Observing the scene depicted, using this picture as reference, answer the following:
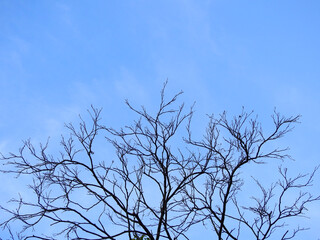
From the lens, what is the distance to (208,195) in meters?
5.72

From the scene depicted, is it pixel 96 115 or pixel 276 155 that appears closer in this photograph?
pixel 276 155

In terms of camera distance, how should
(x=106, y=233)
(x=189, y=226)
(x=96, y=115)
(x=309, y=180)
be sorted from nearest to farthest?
(x=106, y=233) → (x=189, y=226) → (x=309, y=180) → (x=96, y=115)

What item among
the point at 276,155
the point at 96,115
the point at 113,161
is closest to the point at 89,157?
the point at 113,161

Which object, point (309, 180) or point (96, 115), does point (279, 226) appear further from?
point (96, 115)

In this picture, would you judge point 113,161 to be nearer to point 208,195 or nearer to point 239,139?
point 208,195

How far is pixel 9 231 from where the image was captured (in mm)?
5566

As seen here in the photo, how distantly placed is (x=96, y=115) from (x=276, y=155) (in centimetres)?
299

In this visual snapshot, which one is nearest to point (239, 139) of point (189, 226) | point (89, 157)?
point (189, 226)

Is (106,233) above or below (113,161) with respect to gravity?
below

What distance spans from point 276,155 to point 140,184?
2182 mm

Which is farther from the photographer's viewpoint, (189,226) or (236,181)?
(236,181)

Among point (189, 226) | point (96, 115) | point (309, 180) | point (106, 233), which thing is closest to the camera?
point (106, 233)

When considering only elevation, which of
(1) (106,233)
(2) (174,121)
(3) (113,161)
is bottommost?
(1) (106,233)

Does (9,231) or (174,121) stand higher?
(174,121)
